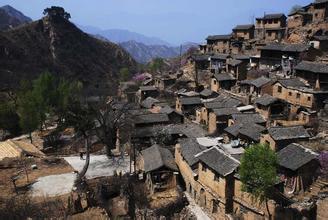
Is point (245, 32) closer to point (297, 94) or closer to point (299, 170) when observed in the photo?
point (297, 94)

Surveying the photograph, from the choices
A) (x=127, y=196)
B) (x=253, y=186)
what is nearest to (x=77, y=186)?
(x=127, y=196)

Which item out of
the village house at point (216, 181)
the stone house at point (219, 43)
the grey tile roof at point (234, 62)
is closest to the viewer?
the village house at point (216, 181)

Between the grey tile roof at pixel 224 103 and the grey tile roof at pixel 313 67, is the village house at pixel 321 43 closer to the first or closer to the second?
the grey tile roof at pixel 313 67

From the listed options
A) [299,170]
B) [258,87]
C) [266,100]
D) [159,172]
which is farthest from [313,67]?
[159,172]

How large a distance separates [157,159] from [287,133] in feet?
38.4

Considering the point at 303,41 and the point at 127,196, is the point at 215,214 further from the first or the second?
the point at 303,41

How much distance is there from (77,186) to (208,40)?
5503 centimetres

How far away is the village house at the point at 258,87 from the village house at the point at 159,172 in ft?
59.1

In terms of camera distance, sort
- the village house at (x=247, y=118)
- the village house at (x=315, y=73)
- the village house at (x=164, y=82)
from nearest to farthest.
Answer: the village house at (x=247, y=118), the village house at (x=315, y=73), the village house at (x=164, y=82)

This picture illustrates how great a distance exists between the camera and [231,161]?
28688mm

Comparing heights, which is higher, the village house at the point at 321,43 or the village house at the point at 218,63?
the village house at the point at 321,43

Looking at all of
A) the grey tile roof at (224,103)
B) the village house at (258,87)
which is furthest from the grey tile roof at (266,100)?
the grey tile roof at (224,103)

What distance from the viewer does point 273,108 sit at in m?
43.0

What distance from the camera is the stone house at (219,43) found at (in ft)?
244
